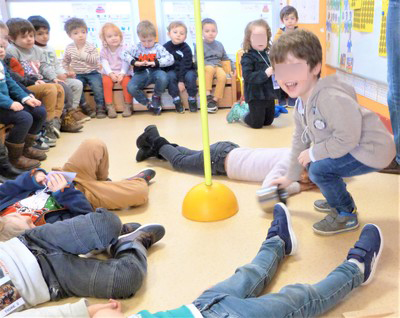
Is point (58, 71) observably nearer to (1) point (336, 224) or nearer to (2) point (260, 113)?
(2) point (260, 113)

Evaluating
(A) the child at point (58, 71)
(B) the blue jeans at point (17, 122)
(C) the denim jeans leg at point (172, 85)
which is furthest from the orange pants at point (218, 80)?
(B) the blue jeans at point (17, 122)

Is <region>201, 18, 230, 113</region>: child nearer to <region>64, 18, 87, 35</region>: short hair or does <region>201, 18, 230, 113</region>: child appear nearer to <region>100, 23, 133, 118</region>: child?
<region>100, 23, 133, 118</region>: child

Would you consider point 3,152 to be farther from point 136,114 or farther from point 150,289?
point 136,114

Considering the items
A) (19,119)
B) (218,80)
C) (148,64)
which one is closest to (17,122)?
(19,119)

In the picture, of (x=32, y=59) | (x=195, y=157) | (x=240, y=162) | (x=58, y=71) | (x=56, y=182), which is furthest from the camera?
(x=58, y=71)

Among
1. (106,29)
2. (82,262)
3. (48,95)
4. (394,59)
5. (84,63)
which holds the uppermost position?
(106,29)

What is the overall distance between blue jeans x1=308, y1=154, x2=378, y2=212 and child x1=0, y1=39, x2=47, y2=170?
5.04ft

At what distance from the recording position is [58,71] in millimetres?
3170

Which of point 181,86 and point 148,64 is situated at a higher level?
point 148,64

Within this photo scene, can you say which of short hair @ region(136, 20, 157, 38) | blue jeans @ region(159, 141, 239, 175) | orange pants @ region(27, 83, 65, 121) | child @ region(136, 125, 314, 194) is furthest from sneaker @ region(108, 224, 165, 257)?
short hair @ region(136, 20, 157, 38)

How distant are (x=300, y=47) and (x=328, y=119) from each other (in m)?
0.23

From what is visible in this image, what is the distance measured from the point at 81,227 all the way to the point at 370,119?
0.90m

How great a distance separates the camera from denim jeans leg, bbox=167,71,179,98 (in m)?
3.47

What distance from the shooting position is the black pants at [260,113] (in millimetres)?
2697
